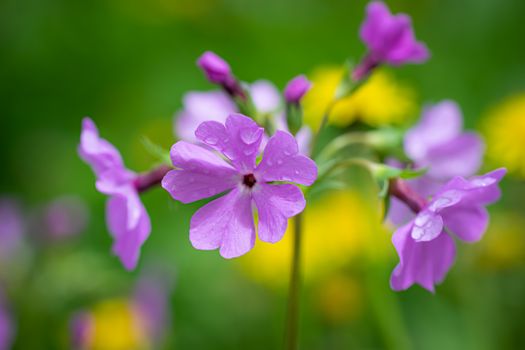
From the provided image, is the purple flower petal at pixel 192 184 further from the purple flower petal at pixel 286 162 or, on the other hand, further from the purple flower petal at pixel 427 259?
the purple flower petal at pixel 427 259

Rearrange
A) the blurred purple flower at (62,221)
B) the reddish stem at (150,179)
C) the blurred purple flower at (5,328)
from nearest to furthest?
the reddish stem at (150,179) → the blurred purple flower at (5,328) → the blurred purple flower at (62,221)

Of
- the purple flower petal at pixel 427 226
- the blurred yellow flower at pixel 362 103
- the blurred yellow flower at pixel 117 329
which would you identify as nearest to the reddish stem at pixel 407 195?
the purple flower petal at pixel 427 226

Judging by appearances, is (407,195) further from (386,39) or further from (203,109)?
(203,109)

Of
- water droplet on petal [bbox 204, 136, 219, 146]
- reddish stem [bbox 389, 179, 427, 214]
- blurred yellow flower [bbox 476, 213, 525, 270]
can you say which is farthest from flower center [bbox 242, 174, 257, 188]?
blurred yellow flower [bbox 476, 213, 525, 270]

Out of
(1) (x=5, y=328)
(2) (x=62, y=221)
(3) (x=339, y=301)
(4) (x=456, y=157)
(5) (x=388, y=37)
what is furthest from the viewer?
(3) (x=339, y=301)

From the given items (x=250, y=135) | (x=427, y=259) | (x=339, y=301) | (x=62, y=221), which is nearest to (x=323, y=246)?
(x=339, y=301)

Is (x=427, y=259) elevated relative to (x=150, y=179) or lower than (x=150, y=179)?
lower

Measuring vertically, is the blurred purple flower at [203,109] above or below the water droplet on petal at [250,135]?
above

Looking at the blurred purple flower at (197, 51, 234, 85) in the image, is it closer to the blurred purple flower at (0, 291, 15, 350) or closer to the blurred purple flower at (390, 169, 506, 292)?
the blurred purple flower at (390, 169, 506, 292)
